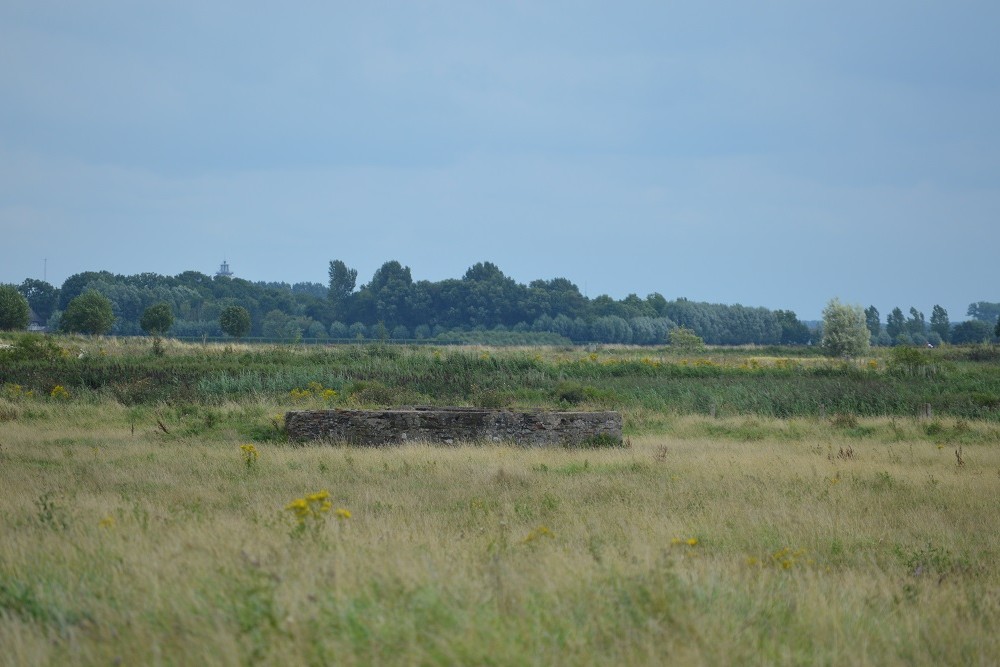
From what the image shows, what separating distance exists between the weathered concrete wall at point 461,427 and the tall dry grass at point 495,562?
342cm

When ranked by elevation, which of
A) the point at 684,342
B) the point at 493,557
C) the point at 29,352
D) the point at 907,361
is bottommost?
the point at 493,557

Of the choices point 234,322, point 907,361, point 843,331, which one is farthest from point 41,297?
point 907,361

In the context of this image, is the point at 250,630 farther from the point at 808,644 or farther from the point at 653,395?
the point at 653,395

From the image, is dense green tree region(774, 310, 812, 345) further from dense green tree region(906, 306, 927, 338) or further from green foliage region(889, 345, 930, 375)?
green foliage region(889, 345, 930, 375)

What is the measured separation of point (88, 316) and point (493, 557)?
67495 mm

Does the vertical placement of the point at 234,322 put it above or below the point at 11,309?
below

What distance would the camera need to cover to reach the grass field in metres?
5.29

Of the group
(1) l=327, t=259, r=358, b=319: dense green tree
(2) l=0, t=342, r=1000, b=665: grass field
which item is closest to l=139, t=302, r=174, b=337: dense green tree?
(2) l=0, t=342, r=1000, b=665: grass field

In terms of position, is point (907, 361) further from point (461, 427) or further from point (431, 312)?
point (431, 312)

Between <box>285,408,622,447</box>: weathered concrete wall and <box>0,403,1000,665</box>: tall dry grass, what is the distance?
3423 millimetres

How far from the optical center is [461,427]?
64.5 ft

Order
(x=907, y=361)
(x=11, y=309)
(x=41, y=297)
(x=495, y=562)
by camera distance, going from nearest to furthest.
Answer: (x=495, y=562), (x=907, y=361), (x=11, y=309), (x=41, y=297)

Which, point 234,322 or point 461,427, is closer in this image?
point 461,427

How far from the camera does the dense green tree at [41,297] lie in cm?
12488
